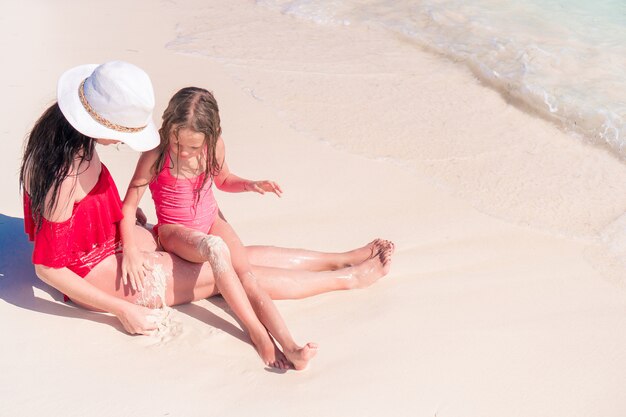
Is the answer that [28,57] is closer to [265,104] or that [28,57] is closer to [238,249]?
[265,104]

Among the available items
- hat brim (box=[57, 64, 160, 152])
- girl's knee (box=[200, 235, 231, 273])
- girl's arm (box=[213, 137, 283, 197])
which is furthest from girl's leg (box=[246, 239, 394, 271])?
hat brim (box=[57, 64, 160, 152])

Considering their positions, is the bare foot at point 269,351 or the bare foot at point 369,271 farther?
the bare foot at point 369,271

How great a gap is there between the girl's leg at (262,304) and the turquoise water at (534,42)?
127 inches

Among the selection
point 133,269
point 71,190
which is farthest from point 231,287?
point 71,190

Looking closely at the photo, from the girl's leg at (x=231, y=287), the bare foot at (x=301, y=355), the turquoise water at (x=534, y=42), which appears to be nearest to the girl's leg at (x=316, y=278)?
the girl's leg at (x=231, y=287)

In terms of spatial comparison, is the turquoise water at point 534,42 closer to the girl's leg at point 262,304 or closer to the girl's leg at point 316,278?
the girl's leg at point 316,278

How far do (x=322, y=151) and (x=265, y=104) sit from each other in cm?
81

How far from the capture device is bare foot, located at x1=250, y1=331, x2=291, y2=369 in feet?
10.0

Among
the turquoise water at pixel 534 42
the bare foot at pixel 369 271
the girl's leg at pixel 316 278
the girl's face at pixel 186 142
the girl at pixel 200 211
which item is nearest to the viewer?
the girl at pixel 200 211

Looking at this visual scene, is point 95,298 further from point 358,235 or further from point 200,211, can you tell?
point 358,235

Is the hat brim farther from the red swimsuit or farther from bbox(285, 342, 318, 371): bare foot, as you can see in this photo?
bbox(285, 342, 318, 371): bare foot

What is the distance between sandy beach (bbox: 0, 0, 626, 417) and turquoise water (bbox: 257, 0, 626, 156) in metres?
0.24

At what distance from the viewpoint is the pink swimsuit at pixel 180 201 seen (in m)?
3.50

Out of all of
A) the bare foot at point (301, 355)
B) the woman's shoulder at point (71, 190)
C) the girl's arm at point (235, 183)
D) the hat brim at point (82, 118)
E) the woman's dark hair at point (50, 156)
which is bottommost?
the bare foot at point (301, 355)
